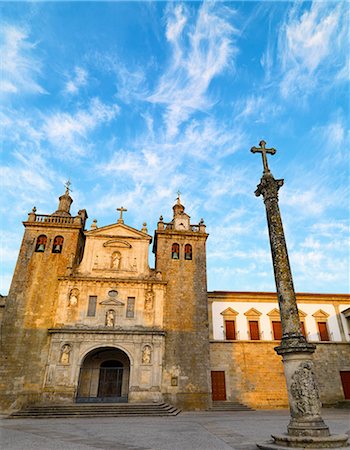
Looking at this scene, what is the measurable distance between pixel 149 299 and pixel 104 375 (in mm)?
5942

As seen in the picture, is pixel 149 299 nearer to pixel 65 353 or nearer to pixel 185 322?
pixel 185 322

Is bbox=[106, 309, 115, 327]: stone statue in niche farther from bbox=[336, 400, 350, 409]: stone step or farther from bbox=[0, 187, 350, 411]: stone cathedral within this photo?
bbox=[336, 400, 350, 409]: stone step

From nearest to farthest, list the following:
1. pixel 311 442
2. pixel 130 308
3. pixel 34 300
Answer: pixel 311 442 → pixel 34 300 → pixel 130 308

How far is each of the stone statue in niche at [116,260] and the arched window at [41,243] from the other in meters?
5.28

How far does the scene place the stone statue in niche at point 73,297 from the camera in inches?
833

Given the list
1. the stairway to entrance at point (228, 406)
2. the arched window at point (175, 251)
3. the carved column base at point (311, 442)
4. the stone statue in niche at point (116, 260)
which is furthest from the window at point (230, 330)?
the carved column base at point (311, 442)

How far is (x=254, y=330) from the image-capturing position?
24.1 metres

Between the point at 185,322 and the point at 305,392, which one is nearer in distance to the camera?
the point at 305,392

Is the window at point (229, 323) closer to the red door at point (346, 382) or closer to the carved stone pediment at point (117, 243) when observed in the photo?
the red door at point (346, 382)

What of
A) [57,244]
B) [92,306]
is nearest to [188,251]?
[92,306]

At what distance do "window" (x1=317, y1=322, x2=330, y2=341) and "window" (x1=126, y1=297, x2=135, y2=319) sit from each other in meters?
14.9

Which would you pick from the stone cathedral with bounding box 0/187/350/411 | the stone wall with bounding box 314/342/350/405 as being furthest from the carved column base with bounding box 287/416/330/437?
the stone wall with bounding box 314/342/350/405

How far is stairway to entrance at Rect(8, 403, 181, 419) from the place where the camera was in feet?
52.9

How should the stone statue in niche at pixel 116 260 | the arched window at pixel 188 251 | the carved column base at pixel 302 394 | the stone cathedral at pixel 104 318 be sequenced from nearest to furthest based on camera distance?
the carved column base at pixel 302 394
the stone cathedral at pixel 104 318
the stone statue in niche at pixel 116 260
the arched window at pixel 188 251
